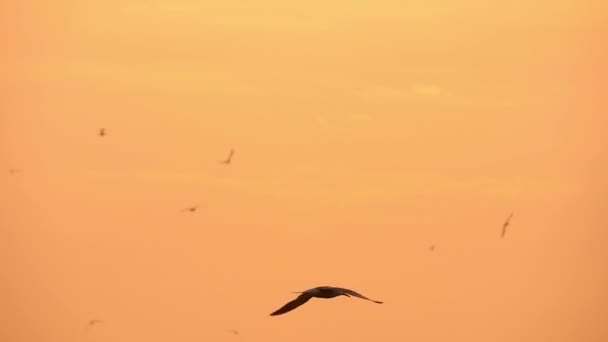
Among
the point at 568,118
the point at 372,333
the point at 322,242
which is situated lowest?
the point at 372,333

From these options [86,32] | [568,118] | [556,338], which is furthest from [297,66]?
[556,338]

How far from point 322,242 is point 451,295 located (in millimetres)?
223

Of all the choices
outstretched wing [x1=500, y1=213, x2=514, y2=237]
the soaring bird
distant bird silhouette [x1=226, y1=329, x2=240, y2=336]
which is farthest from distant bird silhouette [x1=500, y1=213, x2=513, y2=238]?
distant bird silhouette [x1=226, y1=329, x2=240, y2=336]

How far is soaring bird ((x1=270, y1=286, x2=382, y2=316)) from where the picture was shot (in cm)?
108

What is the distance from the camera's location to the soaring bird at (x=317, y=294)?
108cm

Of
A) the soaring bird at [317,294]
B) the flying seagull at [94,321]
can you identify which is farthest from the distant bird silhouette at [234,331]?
the flying seagull at [94,321]

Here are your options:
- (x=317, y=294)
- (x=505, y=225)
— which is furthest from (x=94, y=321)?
(x=505, y=225)

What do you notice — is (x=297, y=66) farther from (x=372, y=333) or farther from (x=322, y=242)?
(x=372, y=333)

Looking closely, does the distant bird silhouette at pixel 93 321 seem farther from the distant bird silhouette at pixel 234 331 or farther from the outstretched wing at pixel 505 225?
the outstretched wing at pixel 505 225

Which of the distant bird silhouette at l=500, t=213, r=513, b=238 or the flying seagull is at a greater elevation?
the distant bird silhouette at l=500, t=213, r=513, b=238

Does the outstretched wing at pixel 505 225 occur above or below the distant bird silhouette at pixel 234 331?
above

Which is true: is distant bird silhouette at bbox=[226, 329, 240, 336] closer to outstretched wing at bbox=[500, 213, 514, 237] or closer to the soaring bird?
the soaring bird

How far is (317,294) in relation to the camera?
42.7 inches

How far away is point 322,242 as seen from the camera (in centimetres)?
108
